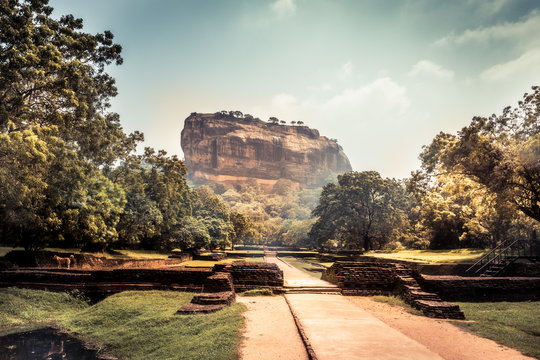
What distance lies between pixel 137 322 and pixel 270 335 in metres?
4.03

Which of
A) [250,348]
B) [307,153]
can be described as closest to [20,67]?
[250,348]

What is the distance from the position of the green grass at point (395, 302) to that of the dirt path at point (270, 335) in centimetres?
330

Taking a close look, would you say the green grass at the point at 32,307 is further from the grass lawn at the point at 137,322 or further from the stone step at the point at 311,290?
the stone step at the point at 311,290

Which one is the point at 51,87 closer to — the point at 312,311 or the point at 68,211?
the point at 68,211

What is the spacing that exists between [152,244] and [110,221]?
10121 mm

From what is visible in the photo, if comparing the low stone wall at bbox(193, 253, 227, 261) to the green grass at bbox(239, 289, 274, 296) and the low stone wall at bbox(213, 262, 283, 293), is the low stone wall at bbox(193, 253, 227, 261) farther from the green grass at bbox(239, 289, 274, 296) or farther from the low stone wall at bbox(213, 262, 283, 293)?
the green grass at bbox(239, 289, 274, 296)

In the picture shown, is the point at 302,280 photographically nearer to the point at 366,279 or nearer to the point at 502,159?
the point at 366,279

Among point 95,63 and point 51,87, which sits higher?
point 95,63

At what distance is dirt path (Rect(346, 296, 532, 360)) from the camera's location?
5.62 m

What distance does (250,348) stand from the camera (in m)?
5.57

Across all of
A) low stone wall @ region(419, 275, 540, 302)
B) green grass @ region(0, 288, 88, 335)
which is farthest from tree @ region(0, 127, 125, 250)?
low stone wall @ region(419, 275, 540, 302)

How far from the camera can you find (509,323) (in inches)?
310

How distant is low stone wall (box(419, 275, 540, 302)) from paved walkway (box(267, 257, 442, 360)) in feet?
12.7

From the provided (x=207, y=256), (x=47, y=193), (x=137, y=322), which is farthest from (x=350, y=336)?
(x=207, y=256)
